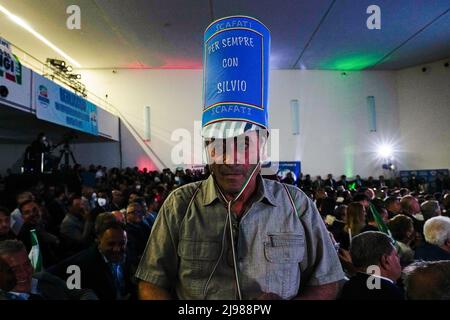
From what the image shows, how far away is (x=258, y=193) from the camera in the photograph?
1293 millimetres

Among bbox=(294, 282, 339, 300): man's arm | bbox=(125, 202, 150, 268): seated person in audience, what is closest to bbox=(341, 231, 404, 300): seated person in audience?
bbox=(294, 282, 339, 300): man's arm

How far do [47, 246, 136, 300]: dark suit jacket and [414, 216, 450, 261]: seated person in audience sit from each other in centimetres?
232

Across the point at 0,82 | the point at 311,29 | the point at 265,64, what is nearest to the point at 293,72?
the point at 311,29

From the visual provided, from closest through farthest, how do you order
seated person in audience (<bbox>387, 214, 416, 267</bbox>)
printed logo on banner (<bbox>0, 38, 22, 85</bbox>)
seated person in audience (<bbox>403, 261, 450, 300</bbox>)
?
seated person in audience (<bbox>403, 261, 450, 300</bbox>)
seated person in audience (<bbox>387, 214, 416, 267</bbox>)
printed logo on banner (<bbox>0, 38, 22, 85</bbox>)

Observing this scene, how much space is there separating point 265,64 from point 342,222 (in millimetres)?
3021

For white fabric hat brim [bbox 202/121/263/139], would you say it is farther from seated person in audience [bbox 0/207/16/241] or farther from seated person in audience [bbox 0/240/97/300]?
seated person in audience [bbox 0/207/16/241]

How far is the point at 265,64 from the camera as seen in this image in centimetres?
138

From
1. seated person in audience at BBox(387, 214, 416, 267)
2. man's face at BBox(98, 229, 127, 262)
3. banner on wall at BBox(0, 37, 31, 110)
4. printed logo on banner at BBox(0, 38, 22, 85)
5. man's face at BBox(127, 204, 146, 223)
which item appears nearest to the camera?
man's face at BBox(98, 229, 127, 262)

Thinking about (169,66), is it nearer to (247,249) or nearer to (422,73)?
(422,73)

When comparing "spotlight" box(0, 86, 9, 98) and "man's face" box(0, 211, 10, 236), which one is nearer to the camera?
A: "man's face" box(0, 211, 10, 236)

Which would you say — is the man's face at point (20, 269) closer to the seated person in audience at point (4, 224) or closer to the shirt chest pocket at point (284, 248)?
the seated person in audience at point (4, 224)

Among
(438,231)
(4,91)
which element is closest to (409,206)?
(438,231)

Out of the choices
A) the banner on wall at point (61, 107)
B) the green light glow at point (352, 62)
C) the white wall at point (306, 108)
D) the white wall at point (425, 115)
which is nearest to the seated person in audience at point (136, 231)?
the banner on wall at point (61, 107)

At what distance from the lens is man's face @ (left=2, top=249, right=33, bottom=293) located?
194 cm
